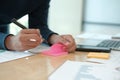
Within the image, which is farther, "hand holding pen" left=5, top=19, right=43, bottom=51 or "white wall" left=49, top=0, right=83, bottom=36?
"white wall" left=49, top=0, right=83, bottom=36

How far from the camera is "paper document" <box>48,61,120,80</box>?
62cm

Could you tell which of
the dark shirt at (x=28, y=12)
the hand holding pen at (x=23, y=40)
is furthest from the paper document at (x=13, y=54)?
the dark shirt at (x=28, y=12)

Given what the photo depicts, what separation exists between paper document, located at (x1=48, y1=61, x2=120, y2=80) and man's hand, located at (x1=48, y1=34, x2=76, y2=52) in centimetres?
23

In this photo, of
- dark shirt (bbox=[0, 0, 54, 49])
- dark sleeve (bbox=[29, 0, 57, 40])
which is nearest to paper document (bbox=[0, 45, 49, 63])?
dark shirt (bbox=[0, 0, 54, 49])

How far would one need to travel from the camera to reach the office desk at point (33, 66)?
635 mm

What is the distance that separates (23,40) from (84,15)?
2105 millimetres

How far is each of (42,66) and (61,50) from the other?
0.24 m

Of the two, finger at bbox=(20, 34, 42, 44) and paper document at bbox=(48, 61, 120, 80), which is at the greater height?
finger at bbox=(20, 34, 42, 44)

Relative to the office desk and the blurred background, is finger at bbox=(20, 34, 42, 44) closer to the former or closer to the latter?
the office desk

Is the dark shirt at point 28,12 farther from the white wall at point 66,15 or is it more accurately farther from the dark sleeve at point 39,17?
the white wall at point 66,15

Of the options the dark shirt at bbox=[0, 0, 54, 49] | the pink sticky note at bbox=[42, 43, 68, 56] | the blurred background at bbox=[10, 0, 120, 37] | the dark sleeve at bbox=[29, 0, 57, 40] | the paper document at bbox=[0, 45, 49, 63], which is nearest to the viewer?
the paper document at bbox=[0, 45, 49, 63]

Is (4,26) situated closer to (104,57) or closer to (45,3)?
(45,3)

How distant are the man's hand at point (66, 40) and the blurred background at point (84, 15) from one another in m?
1.59

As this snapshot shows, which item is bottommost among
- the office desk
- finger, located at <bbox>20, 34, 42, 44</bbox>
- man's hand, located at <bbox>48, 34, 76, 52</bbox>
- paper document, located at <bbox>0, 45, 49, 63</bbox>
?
the office desk
